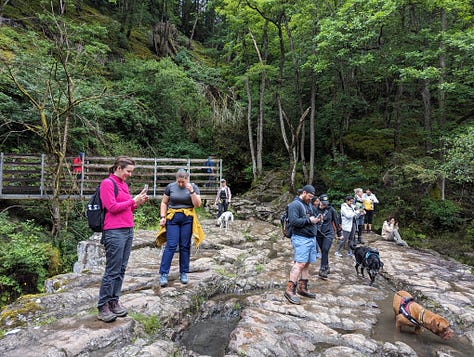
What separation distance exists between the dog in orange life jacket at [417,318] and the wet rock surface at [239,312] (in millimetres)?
172

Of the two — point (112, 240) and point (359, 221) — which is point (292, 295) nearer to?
point (112, 240)

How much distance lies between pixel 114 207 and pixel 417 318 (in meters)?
4.26

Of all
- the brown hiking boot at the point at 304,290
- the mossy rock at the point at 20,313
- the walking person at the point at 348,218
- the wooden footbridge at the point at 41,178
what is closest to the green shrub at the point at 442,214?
the walking person at the point at 348,218

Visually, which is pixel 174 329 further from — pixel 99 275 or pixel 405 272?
pixel 405 272

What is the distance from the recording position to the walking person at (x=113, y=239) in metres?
3.36

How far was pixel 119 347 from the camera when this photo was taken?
3.08m

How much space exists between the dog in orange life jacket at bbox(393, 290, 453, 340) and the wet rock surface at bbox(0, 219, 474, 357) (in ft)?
0.57

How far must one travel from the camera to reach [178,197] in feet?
14.9

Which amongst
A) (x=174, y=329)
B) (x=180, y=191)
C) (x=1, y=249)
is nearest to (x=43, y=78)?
(x=1, y=249)

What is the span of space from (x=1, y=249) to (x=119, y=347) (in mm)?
6297

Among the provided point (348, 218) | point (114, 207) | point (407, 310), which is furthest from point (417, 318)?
point (114, 207)

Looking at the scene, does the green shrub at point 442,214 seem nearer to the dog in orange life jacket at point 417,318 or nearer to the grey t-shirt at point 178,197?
the dog in orange life jacket at point 417,318

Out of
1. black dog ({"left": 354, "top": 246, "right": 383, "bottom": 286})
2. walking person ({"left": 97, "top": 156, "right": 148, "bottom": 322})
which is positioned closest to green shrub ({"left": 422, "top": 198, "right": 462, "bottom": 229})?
black dog ({"left": 354, "top": 246, "right": 383, "bottom": 286})

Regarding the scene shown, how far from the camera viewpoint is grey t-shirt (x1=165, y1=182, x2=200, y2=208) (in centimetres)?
454
